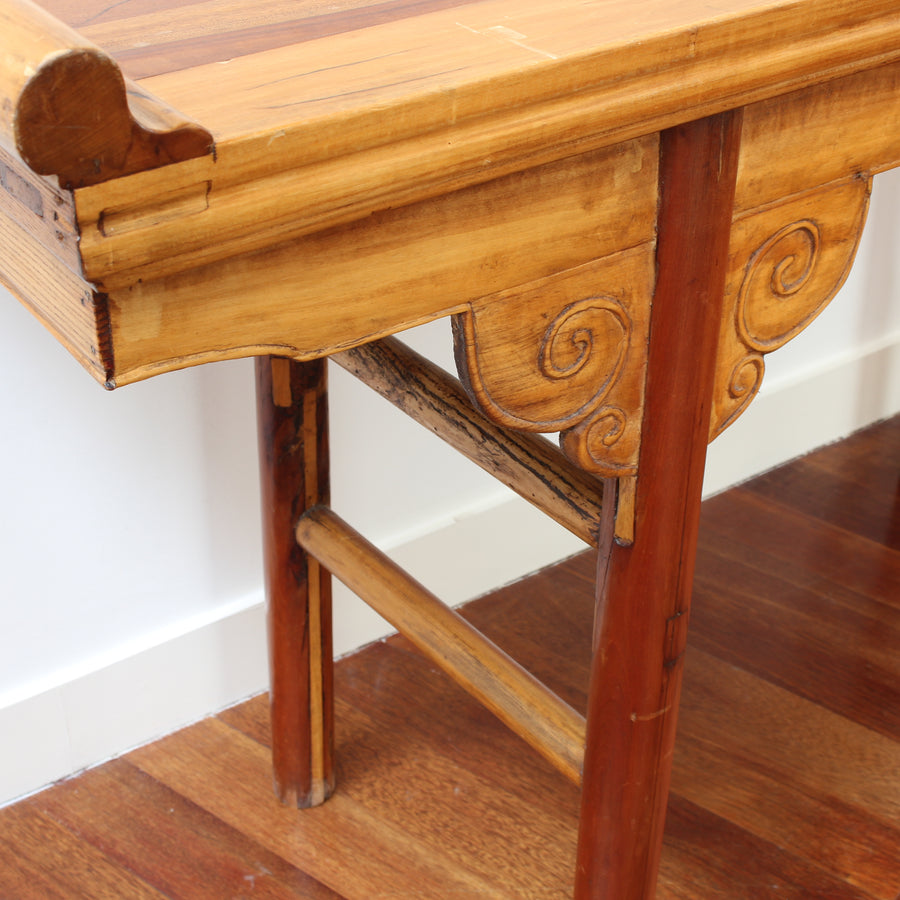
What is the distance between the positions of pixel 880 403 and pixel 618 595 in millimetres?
1488

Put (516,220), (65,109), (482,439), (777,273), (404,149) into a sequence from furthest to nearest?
(482,439), (777,273), (516,220), (404,149), (65,109)

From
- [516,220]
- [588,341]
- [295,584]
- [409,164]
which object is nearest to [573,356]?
[588,341]

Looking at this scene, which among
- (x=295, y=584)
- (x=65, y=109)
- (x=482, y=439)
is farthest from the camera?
(x=295, y=584)

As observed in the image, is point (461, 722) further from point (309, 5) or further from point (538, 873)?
point (309, 5)

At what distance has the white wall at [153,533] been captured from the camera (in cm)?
130

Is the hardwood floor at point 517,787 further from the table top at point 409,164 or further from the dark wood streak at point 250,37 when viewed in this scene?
the dark wood streak at point 250,37

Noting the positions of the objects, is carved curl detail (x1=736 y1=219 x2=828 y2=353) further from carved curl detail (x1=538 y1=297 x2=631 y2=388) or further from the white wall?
the white wall

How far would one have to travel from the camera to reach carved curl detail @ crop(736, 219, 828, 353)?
84cm

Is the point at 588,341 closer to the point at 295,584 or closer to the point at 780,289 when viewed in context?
the point at 780,289

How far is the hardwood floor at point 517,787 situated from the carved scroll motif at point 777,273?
2.09 feet

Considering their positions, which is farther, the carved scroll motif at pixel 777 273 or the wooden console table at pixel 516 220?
the carved scroll motif at pixel 777 273

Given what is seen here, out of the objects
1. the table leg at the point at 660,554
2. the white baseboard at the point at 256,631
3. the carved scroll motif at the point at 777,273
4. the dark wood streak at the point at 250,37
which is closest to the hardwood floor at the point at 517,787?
the white baseboard at the point at 256,631

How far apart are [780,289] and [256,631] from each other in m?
0.91

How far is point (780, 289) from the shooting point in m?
0.86
